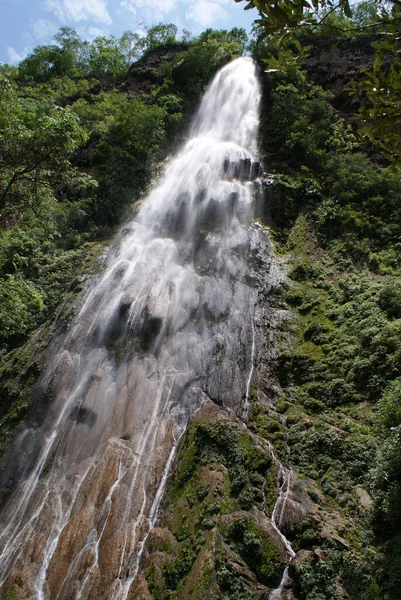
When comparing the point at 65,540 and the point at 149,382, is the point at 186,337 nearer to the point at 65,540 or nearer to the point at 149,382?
the point at 149,382

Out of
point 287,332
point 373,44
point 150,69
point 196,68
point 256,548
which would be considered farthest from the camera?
point 150,69

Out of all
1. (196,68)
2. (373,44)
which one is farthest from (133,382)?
(196,68)

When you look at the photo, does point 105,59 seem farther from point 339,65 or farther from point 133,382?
point 133,382

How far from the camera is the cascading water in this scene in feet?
26.6

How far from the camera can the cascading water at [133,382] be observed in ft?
26.6

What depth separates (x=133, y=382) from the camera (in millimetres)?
10930

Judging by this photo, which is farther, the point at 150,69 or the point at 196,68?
the point at 150,69

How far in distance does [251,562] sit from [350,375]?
4.92 meters

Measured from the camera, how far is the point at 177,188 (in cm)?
1819

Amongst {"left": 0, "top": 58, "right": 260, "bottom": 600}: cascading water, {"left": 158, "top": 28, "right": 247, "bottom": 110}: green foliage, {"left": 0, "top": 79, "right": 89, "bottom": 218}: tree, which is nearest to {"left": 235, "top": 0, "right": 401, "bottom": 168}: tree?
{"left": 0, "top": 79, "right": 89, "bottom": 218}: tree

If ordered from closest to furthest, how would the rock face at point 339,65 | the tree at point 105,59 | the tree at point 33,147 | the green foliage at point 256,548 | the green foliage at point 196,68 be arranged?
the green foliage at point 256,548 → the tree at point 33,147 → the rock face at point 339,65 → the green foliage at point 196,68 → the tree at point 105,59

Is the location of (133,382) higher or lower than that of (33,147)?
lower

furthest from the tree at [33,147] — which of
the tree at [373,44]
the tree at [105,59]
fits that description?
the tree at [105,59]

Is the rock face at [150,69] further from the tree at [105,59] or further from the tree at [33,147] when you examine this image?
the tree at [33,147]
